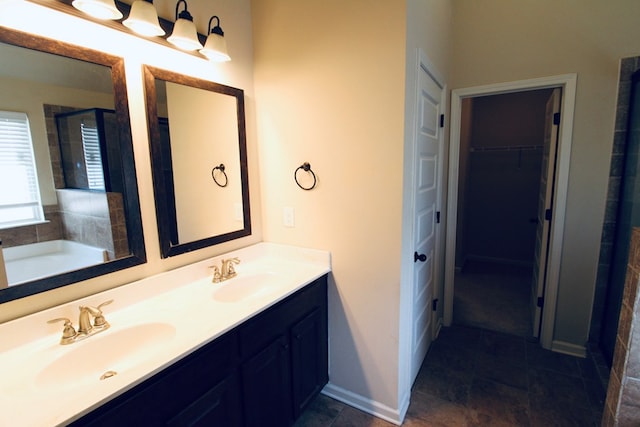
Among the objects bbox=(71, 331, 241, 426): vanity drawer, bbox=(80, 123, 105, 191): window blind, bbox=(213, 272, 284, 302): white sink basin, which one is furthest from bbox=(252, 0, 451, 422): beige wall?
bbox=(80, 123, 105, 191): window blind

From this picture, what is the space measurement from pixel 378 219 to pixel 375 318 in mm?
578

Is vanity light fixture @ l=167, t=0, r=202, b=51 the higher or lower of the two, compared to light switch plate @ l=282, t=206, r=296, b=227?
higher

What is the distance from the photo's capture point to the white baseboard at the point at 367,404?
181 centimetres

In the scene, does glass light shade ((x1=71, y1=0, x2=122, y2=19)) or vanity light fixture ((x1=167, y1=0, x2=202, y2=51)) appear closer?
glass light shade ((x1=71, y1=0, x2=122, y2=19))

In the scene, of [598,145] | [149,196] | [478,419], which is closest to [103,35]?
[149,196]

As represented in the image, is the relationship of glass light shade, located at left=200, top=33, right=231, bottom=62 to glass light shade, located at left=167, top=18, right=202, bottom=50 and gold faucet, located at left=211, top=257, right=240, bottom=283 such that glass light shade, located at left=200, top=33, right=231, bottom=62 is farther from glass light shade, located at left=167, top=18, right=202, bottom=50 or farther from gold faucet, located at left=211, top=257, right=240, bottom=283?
gold faucet, located at left=211, top=257, right=240, bottom=283

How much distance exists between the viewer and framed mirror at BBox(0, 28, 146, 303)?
109cm

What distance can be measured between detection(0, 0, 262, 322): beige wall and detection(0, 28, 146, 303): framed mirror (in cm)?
4

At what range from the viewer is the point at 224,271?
1731 mm

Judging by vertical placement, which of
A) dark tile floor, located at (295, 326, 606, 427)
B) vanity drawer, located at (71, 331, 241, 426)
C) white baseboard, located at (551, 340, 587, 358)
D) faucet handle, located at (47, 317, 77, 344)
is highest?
faucet handle, located at (47, 317, 77, 344)

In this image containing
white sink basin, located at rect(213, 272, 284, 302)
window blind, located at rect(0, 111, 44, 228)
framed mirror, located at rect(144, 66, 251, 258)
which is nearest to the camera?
window blind, located at rect(0, 111, 44, 228)

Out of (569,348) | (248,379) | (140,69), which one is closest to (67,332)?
(248,379)

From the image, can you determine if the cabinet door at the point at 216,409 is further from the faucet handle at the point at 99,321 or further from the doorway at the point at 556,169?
the doorway at the point at 556,169

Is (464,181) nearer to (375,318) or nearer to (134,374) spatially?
(375,318)
